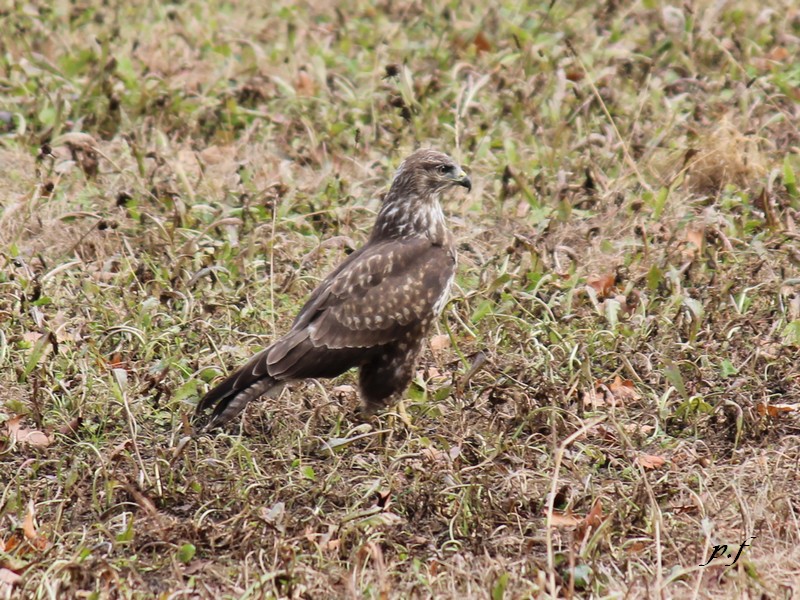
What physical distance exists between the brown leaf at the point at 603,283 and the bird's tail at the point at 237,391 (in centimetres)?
204

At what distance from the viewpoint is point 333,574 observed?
15.9 feet

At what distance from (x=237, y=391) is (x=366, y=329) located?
2.16ft

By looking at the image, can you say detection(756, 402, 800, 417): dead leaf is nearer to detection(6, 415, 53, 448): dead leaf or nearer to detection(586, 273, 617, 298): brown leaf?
detection(586, 273, 617, 298): brown leaf

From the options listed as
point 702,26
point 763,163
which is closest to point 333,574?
point 763,163

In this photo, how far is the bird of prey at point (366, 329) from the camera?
5832 mm

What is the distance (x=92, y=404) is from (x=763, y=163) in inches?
170

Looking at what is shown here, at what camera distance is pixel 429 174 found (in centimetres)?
654

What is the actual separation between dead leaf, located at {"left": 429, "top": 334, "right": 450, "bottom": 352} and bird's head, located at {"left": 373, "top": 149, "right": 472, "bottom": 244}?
0.67 metres

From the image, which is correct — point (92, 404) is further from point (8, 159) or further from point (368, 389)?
point (8, 159)

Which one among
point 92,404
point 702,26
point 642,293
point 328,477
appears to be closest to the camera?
point 328,477

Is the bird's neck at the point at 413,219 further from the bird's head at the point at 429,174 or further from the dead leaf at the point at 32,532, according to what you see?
the dead leaf at the point at 32,532

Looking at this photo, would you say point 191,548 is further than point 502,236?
No

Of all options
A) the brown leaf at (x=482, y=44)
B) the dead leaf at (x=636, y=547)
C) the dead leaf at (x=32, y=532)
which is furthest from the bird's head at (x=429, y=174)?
the brown leaf at (x=482, y=44)

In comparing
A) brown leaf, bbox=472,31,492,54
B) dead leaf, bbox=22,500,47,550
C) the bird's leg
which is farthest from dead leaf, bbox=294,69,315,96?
dead leaf, bbox=22,500,47,550
